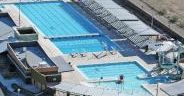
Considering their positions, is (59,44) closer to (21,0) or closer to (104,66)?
(104,66)

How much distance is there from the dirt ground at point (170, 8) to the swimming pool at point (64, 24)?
14.3ft

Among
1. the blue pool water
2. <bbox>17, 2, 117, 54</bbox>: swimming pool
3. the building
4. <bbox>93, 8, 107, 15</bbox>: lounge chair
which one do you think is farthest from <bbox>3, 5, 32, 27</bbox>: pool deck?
the building

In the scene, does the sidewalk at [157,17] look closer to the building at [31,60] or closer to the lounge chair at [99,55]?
the lounge chair at [99,55]

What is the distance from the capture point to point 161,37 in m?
31.9

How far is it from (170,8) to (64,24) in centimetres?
656

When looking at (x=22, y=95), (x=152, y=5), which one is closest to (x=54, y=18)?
(x=152, y=5)

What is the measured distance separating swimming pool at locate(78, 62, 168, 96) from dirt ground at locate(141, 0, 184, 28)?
6031mm

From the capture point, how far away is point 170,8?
1441 inches

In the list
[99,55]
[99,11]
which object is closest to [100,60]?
[99,55]

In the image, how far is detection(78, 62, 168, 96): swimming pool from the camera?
88.4ft

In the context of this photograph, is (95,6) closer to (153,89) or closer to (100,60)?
(100,60)

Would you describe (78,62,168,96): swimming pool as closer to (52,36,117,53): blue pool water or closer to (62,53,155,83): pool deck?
(62,53,155,83): pool deck

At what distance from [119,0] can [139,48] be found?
817 cm

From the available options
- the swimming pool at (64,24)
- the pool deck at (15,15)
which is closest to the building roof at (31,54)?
the swimming pool at (64,24)
